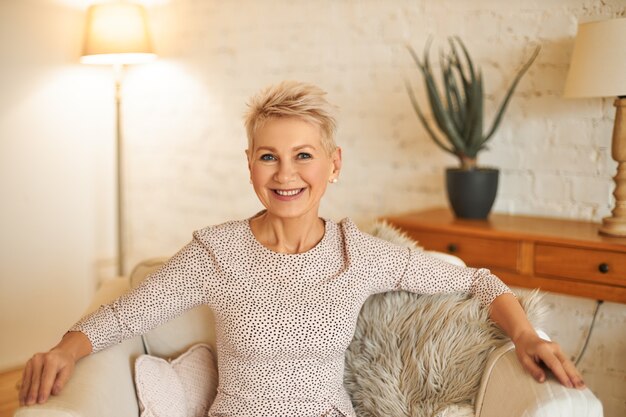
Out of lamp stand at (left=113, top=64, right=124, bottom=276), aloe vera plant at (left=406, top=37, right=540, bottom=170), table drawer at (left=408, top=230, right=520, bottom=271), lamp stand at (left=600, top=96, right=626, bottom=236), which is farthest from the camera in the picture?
lamp stand at (left=113, top=64, right=124, bottom=276)

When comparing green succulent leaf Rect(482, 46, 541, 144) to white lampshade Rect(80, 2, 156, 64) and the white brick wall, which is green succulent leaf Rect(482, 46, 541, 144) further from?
white lampshade Rect(80, 2, 156, 64)

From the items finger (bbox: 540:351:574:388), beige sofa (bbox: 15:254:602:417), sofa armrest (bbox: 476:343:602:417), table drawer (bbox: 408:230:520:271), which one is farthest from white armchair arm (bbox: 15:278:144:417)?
table drawer (bbox: 408:230:520:271)

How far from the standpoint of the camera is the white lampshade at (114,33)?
3668mm

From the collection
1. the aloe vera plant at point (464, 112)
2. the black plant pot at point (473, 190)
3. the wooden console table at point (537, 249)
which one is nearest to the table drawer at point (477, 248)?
the wooden console table at point (537, 249)

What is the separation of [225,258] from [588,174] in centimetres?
153

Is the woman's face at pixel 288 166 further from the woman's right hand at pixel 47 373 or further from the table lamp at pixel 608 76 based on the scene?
the table lamp at pixel 608 76

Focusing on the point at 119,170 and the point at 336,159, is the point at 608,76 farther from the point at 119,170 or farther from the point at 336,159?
the point at 119,170

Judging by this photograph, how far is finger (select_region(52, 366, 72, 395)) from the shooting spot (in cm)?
147

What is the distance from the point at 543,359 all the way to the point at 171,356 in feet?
3.14

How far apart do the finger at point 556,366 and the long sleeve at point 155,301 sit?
0.75m

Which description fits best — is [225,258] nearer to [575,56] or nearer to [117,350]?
[117,350]

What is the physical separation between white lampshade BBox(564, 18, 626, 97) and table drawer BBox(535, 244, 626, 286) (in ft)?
1.60

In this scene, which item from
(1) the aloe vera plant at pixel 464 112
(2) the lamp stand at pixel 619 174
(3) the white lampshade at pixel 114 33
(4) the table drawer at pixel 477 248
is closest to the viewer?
(2) the lamp stand at pixel 619 174

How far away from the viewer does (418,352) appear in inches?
69.0
